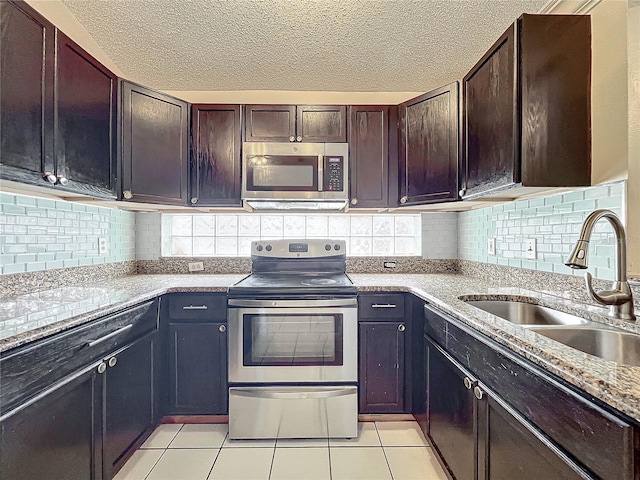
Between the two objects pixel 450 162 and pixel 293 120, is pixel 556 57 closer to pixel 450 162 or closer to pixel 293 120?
pixel 450 162

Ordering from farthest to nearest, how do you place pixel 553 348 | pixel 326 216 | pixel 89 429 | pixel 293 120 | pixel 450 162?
pixel 326 216, pixel 293 120, pixel 450 162, pixel 89 429, pixel 553 348

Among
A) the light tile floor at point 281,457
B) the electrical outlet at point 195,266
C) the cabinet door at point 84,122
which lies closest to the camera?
the cabinet door at point 84,122

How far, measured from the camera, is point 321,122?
2.30m

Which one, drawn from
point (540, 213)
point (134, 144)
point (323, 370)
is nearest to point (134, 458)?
point (323, 370)

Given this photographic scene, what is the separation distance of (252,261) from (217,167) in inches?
28.7

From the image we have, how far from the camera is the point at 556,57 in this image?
1374 mm

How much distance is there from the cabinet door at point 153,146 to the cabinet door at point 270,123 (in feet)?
1.36

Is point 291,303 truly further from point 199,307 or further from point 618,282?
point 618,282

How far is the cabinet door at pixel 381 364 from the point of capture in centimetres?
205

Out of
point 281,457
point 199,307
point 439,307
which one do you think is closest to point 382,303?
point 439,307

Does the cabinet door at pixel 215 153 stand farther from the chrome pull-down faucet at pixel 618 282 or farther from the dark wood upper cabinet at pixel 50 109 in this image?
the chrome pull-down faucet at pixel 618 282

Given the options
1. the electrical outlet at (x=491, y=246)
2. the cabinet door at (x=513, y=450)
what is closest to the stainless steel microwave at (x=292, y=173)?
the electrical outlet at (x=491, y=246)

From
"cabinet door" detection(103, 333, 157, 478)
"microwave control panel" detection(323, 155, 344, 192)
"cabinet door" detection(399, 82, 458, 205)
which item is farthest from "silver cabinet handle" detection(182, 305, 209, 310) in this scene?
"cabinet door" detection(399, 82, 458, 205)

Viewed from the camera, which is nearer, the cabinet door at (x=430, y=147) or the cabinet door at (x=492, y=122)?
the cabinet door at (x=492, y=122)
